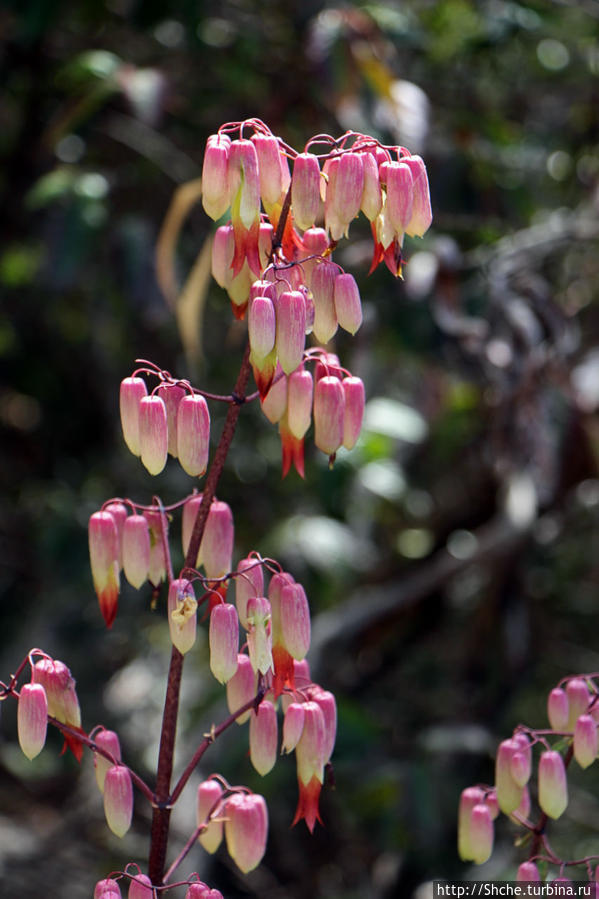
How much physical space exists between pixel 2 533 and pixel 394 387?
1339 millimetres

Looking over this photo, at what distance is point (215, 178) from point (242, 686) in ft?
1.39

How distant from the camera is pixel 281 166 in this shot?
0.79 metres

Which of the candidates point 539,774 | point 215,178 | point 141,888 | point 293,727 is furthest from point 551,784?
point 215,178

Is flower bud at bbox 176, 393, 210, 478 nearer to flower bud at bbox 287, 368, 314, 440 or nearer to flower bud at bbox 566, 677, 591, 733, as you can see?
flower bud at bbox 287, 368, 314, 440

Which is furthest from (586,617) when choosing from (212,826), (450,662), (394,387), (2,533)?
(212,826)

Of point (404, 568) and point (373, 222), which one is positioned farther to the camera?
point (404, 568)

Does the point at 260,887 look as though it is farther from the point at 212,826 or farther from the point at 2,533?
the point at 212,826

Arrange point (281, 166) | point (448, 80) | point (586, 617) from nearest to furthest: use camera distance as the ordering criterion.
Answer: point (281, 166) → point (448, 80) → point (586, 617)

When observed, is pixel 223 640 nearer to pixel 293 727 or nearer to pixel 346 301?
pixel 293 727

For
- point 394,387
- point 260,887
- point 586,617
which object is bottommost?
point 260,887

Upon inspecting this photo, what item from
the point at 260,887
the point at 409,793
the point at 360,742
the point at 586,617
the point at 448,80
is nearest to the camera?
the point at 360,742

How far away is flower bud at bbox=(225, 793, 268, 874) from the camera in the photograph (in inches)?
32.4

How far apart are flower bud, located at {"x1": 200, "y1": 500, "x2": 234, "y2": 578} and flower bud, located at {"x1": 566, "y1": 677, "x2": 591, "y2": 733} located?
37cm

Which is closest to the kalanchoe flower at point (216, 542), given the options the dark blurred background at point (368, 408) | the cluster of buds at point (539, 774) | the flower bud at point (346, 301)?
the flower bud at point (346, 301)
